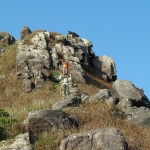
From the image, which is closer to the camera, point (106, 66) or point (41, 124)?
point (41, 124)

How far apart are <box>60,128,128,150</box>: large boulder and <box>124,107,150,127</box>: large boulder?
22.2 feet

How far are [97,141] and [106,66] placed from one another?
122 feet

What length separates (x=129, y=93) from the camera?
100 ft

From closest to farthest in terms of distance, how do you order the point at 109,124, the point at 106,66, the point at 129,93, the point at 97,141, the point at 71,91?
the point at 97,141 < the point at 109,124 < the point at 129,93 < the point at 71,91 < the point at 106,66

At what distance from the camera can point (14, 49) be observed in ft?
144

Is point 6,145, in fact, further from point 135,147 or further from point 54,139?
point 135,147

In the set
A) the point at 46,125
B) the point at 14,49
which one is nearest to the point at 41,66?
the point at 14,49

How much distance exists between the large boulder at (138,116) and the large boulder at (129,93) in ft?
27.3

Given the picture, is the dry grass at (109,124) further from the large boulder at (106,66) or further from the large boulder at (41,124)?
the large boulder at (106,66)

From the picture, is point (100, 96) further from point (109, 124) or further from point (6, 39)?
point (6, 39)

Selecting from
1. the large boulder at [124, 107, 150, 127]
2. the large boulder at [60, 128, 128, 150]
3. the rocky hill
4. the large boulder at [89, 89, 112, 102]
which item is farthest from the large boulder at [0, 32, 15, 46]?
the large boulder at [60, 128, 128, 150]

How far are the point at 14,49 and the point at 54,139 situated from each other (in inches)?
1269

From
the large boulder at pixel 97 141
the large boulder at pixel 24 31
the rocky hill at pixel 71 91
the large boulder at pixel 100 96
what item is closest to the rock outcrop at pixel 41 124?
the rocky hill at pixel 71 91

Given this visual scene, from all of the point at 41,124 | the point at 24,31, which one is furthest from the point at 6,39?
the point at 41,124
